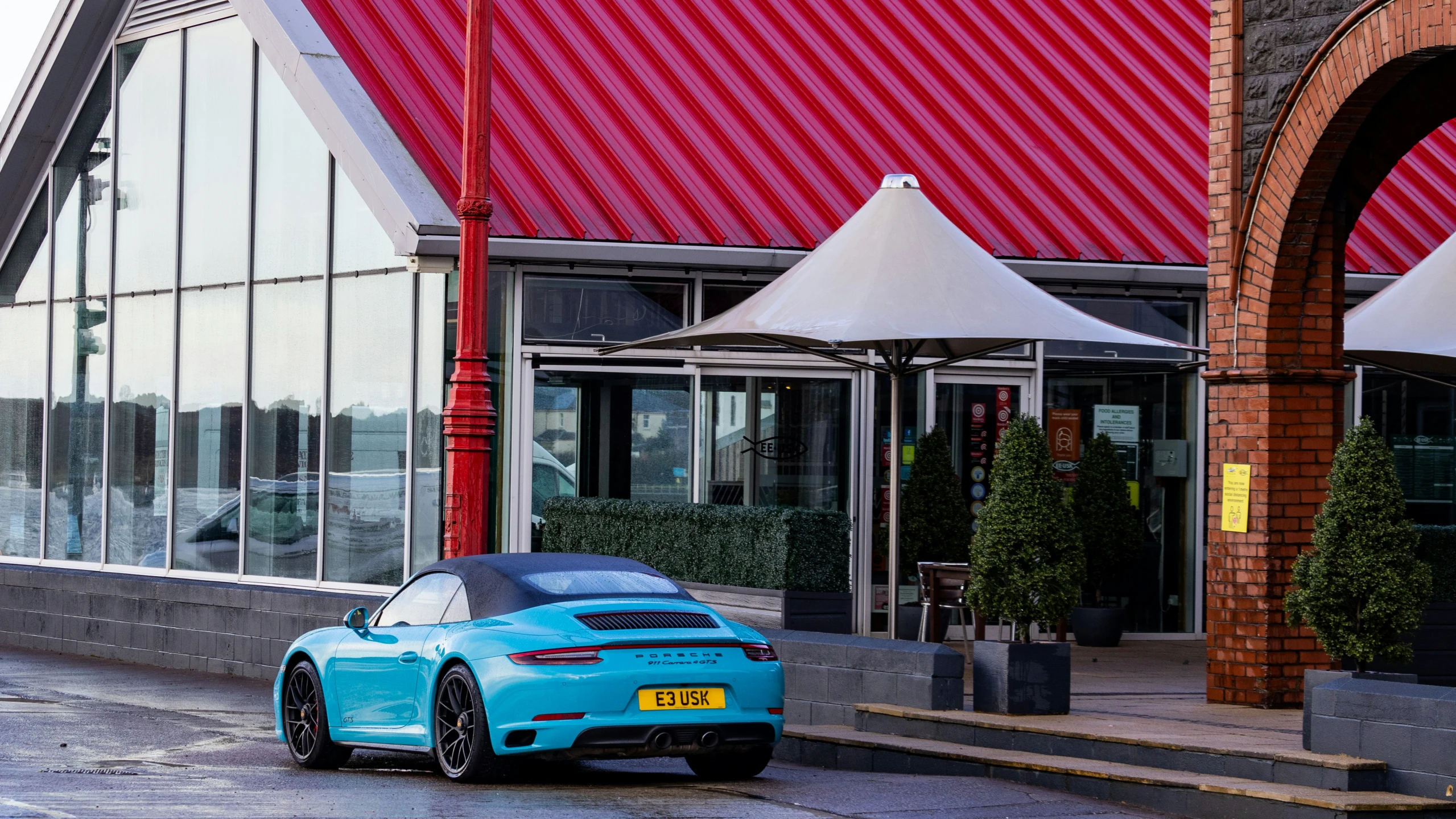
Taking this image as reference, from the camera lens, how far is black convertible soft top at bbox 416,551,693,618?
10.2m

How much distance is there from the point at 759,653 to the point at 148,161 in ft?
43.0

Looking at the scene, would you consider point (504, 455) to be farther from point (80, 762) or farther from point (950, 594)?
point (80, 762)

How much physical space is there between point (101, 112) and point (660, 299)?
855 centimetres

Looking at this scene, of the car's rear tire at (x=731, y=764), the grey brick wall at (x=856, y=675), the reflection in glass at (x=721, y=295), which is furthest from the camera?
the reflection in glass at (x=721, y=295)

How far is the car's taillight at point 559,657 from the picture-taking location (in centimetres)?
966

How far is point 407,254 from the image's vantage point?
16.1 m

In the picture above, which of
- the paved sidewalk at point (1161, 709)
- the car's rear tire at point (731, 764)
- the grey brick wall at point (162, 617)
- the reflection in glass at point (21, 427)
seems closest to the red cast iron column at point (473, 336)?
the car's rear tire at point (731, 764)

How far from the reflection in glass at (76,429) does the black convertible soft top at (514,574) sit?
11.6 meters

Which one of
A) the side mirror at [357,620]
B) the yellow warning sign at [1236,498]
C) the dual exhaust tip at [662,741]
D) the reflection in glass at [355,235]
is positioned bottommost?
the dual exhaust tip at [662,741]

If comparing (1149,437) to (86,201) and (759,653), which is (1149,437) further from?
(86,201)

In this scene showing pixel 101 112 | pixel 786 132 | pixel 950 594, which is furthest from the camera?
pixel 101 112

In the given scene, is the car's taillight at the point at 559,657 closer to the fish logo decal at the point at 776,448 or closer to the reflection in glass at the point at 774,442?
the reflection in glass at the point at 774,442

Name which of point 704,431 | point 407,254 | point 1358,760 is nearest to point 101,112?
point 407,254

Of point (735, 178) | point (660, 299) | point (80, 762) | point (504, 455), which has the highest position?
point (735, 178)
